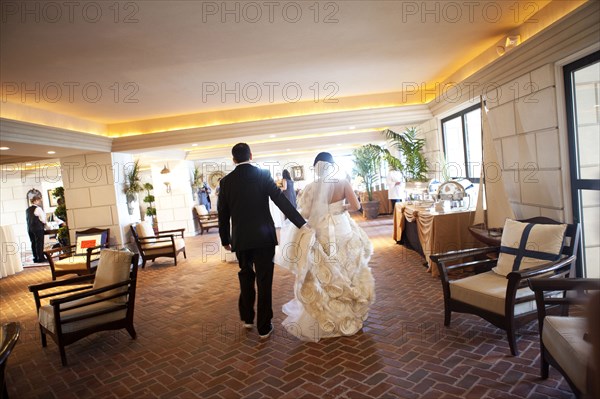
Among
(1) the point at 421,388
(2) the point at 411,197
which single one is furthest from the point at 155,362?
(2) the point at 411,197

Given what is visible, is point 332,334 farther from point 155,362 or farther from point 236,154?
point 236,154

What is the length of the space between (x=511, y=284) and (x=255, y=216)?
2.18 meters

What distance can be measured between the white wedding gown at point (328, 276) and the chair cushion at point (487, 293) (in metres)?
Result: 0.81

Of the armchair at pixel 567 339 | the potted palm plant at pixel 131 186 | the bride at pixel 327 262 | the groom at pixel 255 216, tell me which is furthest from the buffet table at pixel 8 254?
the armchair at pixel 567 339

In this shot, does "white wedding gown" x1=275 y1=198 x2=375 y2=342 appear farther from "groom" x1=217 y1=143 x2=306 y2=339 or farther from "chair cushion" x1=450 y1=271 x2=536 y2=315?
"chair cushion" x1=450 y1=271 x2=536 y2=315

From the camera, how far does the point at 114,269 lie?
3.95 meters

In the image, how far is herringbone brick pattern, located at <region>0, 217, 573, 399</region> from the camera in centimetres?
265

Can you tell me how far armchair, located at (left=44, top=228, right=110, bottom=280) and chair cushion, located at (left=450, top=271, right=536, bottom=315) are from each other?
19.5 ft

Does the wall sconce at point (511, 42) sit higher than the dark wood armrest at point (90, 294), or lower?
higher

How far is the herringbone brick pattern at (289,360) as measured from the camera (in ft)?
8.70

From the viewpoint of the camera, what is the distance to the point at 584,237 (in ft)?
13.0

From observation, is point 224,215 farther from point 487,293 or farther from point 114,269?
point 487,293

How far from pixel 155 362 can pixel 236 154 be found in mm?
2039

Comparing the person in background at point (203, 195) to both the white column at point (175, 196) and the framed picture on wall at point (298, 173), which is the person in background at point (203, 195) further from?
the framed picture on wall at point (298, 173)
